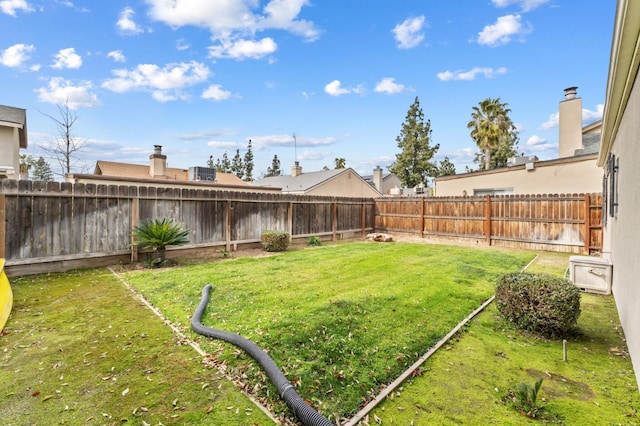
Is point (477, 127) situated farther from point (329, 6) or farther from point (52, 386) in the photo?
point (52, 386)

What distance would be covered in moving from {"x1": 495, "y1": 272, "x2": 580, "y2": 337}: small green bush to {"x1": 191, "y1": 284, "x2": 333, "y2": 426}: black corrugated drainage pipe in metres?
3.05

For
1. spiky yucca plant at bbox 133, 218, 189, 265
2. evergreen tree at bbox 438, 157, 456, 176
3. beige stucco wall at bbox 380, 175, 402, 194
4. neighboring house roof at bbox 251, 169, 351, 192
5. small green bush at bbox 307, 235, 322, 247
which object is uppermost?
evergreen tree at bbox 438, 157, 456, 176

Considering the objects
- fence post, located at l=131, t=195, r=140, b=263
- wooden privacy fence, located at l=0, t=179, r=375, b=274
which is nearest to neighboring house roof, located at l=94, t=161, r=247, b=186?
wooden privacy fence, located at l=0, t=179, r=375, b=274

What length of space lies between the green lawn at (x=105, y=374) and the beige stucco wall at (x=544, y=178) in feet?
50.1

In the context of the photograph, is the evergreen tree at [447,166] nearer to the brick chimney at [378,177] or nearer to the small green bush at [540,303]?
the brick chimney at [378,177]

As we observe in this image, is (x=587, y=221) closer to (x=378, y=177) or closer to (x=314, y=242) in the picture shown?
(x=314, y=242)

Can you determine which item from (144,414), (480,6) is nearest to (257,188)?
(480,6)

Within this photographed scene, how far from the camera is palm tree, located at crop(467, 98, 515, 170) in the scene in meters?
25.5

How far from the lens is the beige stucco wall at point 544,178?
39.1 ft

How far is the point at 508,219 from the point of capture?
11141mm

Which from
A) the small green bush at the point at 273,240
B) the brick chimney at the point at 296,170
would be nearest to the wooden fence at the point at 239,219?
the small green bush at the point at 273,240

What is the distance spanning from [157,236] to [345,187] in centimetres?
1847

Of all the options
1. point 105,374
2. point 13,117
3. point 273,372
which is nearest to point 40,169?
point 13,117

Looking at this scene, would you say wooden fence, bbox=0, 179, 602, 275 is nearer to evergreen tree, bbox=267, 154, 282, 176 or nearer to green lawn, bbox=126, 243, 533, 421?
green lawn, bbox=126, 243, 533, 421
